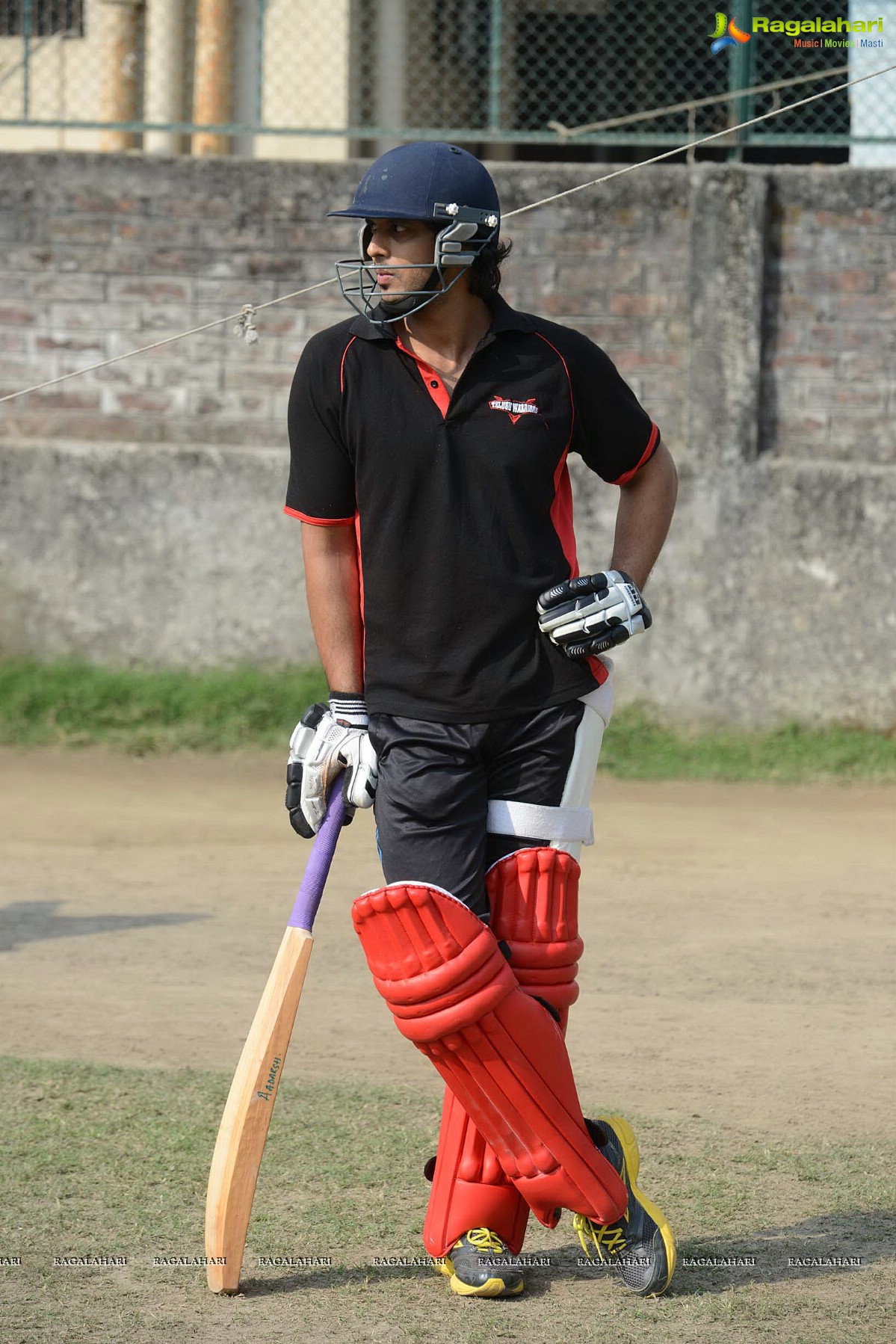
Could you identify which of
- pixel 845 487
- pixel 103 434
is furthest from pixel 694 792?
pixel 103 434

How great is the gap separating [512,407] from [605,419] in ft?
0.77

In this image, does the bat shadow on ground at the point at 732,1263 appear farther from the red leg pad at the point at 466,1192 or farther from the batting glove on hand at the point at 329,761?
the batting glove on hand at the point at 329,761

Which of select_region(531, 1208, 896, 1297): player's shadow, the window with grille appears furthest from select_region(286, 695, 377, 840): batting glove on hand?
the window with grille

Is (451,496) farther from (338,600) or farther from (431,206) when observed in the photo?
(431,206)

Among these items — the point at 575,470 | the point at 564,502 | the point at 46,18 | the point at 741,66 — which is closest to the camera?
the point at 564,502

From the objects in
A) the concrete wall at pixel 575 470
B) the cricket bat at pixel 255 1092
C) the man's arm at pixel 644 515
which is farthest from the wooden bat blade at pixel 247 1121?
the concrete wall at pixel 575 470

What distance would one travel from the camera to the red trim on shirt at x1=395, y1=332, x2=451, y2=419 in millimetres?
3383

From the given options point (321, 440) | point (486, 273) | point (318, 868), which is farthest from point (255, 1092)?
point (486, 273)

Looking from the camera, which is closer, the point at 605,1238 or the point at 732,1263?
the point at 605,1238

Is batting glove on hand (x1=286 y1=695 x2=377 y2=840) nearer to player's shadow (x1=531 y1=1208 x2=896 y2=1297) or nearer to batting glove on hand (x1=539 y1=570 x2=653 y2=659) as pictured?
batting glove on hand (x1=539 y1=570 x2=653 y2=659)

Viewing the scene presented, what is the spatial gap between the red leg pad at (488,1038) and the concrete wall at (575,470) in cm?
556

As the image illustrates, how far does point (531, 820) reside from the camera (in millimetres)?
3367

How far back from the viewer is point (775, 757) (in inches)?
336

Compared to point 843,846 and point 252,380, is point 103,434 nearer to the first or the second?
point 252,380
